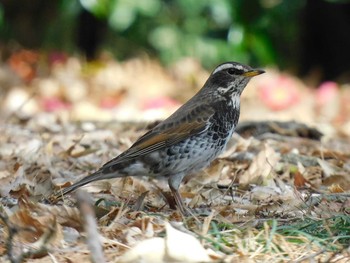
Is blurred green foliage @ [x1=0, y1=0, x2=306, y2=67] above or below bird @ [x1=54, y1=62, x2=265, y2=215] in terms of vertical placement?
below

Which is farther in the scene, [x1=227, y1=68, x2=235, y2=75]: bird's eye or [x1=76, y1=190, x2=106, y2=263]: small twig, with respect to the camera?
[x1=227, y1=68, x2=235, y2=75]: bird's eye

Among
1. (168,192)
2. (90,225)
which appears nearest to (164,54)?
(168,192)

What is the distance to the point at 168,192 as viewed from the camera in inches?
240

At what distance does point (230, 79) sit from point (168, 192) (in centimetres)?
107

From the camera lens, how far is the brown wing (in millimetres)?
6168

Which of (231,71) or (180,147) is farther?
(231,71)

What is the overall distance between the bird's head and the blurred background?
4.53 metres

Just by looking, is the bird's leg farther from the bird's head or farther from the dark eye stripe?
the dark eye stripe

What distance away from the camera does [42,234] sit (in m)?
4.48

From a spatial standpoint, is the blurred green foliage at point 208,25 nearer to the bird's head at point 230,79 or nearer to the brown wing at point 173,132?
the bird's head at point 230,79

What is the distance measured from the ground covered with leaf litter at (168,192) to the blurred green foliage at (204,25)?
0.80m

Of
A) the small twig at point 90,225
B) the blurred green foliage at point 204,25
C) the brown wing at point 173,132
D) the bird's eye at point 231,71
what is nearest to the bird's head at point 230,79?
the bird's eye at point 231,71

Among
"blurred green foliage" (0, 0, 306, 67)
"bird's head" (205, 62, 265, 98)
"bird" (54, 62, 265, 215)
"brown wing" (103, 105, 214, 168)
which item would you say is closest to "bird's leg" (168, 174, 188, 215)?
"bird" (54, 62, 265, 215)

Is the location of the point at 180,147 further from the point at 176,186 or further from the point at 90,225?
the point at 90,225
